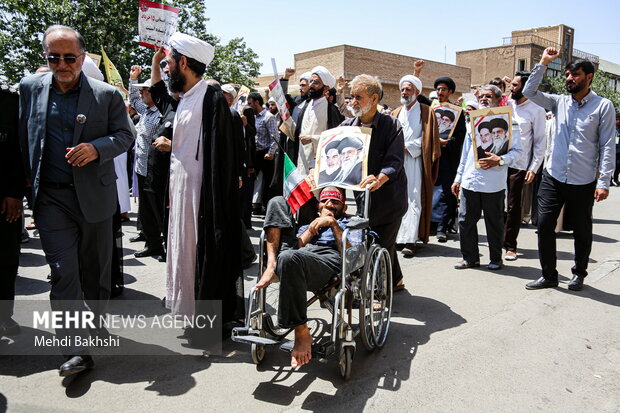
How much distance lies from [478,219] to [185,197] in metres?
3.73

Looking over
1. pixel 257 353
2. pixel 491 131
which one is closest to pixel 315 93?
pixel 491 131

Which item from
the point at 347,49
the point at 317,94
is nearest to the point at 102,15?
the point at 347,49

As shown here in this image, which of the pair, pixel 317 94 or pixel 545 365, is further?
pixel 317 94

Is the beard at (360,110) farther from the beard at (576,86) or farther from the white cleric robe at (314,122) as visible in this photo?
the beard at (576,86)

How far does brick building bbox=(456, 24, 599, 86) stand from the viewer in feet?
195

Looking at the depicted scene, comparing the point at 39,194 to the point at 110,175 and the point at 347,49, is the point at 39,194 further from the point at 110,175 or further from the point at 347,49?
the point at 347,49

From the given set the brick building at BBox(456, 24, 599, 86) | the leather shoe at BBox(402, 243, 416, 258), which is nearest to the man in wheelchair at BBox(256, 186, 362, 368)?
the leather shoe at BBox(402, 243, 416, 258)

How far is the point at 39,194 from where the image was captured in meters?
3.52

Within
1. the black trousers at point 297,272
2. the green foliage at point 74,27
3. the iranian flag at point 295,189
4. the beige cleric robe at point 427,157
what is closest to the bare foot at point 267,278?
the black trousers at point 297,272

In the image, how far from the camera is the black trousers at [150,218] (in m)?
6.42

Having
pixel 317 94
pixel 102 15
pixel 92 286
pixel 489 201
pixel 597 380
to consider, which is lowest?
pixel 597 380

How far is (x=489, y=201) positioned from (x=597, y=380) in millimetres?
2946

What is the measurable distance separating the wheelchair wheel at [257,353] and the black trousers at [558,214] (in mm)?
3428

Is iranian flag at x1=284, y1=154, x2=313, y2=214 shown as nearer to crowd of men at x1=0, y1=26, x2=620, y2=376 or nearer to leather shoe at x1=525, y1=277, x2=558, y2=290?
crowd of men at x1=0, y1=26, x2=620, y2=376
